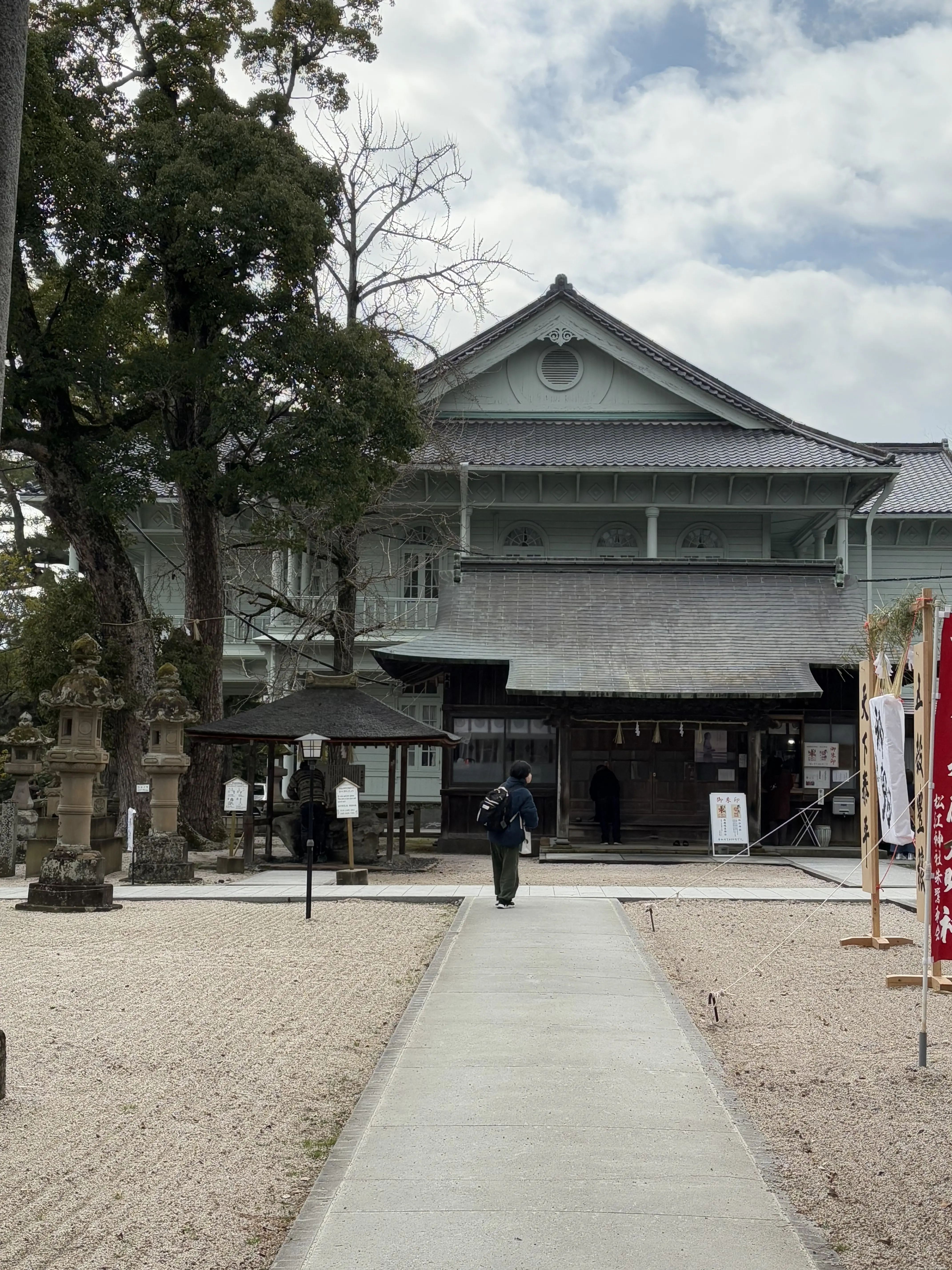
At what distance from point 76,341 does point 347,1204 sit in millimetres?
17379

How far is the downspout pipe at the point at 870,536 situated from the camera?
1222 inches

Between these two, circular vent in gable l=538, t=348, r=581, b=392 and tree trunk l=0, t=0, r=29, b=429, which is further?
circular vent in gable l=538, t=348, r=581, b=392

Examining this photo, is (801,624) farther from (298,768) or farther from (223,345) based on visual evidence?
(223,345)

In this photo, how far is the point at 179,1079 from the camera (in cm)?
674

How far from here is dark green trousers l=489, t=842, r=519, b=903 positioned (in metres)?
13.8

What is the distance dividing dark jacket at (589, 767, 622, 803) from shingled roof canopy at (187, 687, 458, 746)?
489 centimetres

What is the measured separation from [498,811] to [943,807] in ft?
20.8

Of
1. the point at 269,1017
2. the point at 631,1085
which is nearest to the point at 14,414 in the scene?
the point at 269,1017

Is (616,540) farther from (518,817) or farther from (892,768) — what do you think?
(892,768)

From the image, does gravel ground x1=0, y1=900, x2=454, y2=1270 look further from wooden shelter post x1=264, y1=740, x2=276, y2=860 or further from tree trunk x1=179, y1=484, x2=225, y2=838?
tree trunk x1=179, y1=484, x2=225, y2=838

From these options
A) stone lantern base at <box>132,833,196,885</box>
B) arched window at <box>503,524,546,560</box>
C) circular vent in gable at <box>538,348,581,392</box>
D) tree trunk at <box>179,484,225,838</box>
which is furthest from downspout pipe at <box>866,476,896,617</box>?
stone lantern base at <box>132,833,196,885</box>

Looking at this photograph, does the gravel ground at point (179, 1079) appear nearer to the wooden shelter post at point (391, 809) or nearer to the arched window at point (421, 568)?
the wooden shelter post at point (391, 809)

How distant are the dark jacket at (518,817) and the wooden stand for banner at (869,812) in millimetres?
3452

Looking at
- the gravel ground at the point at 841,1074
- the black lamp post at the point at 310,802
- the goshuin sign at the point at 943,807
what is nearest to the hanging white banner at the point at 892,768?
the gravel ground at the point at 841,1074
